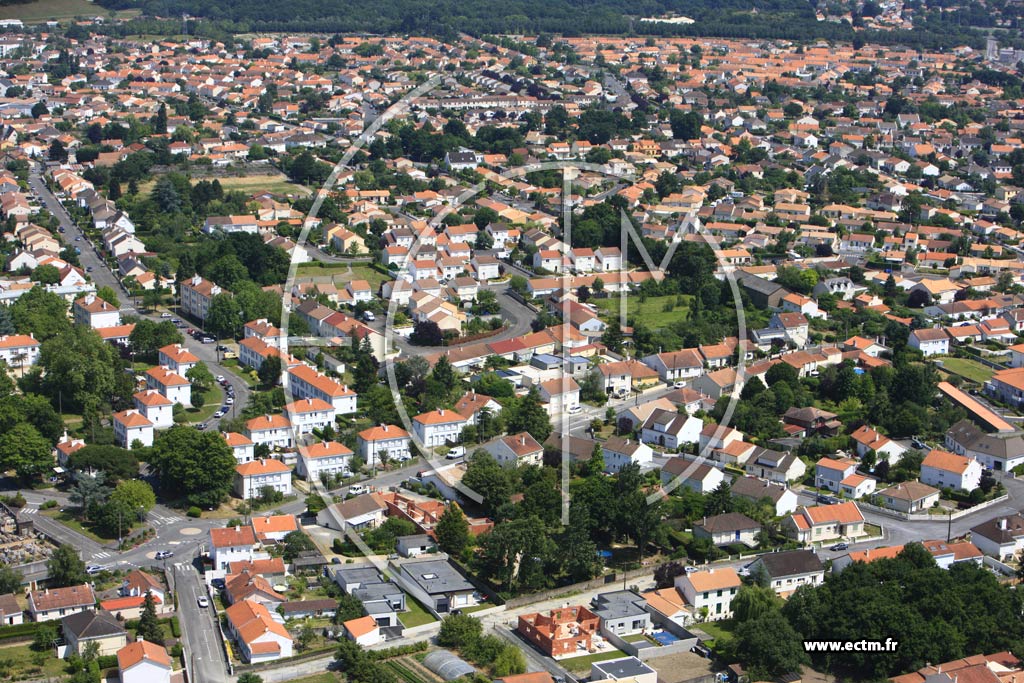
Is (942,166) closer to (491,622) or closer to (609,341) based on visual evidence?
(609,341)

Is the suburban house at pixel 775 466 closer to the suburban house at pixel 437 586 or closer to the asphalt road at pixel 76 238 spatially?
the suburban house at pixel 437 586

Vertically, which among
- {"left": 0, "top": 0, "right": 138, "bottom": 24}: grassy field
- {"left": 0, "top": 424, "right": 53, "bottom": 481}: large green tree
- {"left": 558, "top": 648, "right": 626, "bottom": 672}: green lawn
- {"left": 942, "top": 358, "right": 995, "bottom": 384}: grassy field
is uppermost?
{"left": 0, "top": 0, "right": 138, "bottom": 24}: grassy field

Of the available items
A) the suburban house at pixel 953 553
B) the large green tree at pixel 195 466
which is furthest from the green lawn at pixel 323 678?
the suburban house at pixel 953 553

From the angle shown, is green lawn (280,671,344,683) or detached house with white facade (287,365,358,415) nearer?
green lawn (280,671,344,683)

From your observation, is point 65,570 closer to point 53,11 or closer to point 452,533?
point 452,533

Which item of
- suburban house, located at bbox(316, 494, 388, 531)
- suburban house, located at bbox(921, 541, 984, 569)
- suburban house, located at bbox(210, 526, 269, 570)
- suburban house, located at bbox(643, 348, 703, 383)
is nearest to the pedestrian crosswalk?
suburban house, located at bbox(210, 526, 269, 570)

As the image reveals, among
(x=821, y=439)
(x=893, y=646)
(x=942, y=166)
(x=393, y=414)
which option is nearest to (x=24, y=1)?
(x=942, y=166)

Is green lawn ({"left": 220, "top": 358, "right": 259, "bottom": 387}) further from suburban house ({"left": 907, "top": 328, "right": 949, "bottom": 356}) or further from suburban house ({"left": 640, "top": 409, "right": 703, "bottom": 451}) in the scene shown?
suburban house ({"left": 907, "top": 328, "right": 949, "bottom": 356})
